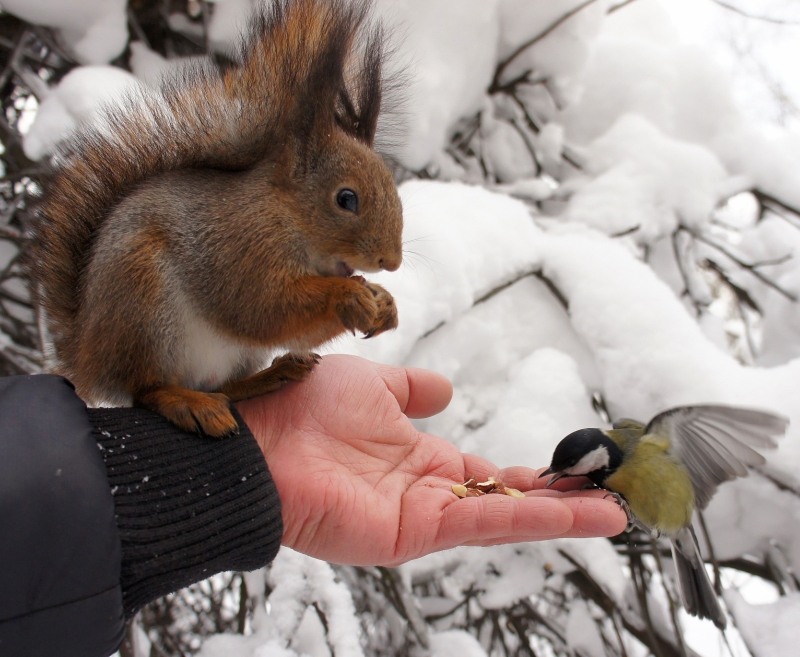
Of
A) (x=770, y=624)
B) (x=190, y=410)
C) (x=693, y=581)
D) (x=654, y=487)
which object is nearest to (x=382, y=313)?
(x=190, y=410)

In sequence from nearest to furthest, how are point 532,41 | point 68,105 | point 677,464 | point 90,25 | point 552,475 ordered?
1. point 552,475
2. point 677,464
3. point 68,105
4. point 90,25
5. point 532,41

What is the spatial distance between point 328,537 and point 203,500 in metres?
0.21

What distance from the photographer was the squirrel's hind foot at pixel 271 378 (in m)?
1.02

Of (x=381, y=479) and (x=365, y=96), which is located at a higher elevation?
(x=365, y=96)

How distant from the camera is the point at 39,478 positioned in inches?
27.8

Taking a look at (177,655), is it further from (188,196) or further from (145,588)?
(188,196)

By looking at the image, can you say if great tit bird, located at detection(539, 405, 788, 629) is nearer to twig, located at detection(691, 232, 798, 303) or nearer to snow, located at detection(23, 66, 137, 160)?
twig, located at detection(691, 232, 798, 303)

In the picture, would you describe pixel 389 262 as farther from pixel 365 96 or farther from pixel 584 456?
pixel 584 456

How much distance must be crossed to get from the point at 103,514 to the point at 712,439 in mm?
1013

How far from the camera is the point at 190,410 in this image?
87 centimetres

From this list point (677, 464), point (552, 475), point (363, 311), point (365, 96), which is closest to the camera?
point (363, 311)

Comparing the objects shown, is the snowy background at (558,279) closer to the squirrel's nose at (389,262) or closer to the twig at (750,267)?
the twig at (750,267)

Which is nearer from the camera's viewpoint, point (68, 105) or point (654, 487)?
point (654, 487)

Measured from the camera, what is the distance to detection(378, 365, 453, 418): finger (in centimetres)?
119
